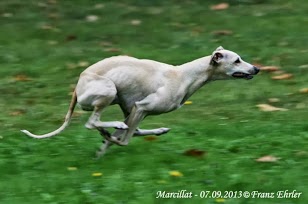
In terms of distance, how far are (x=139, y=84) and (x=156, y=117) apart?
6.51 ft

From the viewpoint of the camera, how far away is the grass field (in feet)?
20.3

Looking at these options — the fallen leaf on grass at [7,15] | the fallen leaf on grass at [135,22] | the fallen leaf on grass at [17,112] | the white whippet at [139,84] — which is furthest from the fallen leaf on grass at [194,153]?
the fallen leaf on grass at [7,15]

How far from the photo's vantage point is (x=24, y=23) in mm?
13305

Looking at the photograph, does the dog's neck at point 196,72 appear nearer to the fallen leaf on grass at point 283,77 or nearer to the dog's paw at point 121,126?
the dog's paw at point 121,126

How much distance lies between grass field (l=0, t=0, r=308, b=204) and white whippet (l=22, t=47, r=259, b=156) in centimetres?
37

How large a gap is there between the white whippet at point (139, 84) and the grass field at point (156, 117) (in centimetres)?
37

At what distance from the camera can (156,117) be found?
893 cm

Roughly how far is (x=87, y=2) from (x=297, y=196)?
9155 millimetres

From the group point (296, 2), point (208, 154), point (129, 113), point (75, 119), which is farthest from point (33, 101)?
point (296, 2)

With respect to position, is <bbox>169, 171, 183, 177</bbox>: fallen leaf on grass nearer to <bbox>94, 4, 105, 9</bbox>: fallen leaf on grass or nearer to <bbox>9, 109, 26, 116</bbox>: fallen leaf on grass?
<bbox>9, 109, 26, 116</bbox>: fallen leaf on grass

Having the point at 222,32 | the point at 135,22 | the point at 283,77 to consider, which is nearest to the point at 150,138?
the point at 283,77

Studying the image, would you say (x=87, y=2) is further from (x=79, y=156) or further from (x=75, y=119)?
(x=79, y=156)

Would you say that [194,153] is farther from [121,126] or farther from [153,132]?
[121,126]

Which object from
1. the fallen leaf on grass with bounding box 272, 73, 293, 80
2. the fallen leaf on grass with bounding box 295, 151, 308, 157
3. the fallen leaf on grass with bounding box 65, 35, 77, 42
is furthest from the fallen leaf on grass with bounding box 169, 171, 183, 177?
the fallen leaf on grass with bounding box 65, 35, 77, 42
